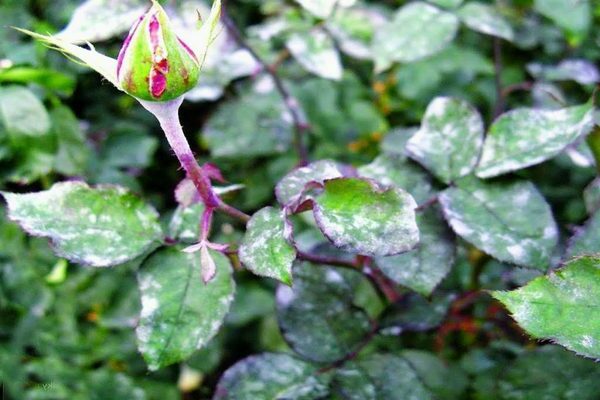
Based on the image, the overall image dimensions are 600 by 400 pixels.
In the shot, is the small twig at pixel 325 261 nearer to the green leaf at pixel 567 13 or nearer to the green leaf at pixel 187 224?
the green leaf at pixel 187 224

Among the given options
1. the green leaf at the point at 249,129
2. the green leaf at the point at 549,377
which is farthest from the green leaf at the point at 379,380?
the green leaf at the point at 249,129

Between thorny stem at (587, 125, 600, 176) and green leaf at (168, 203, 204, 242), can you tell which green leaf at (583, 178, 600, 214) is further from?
green leaf at (168, 203, 204, 242)

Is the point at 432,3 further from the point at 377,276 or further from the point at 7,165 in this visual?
the point at 7,165

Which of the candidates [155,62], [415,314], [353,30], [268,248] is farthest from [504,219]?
[353,30]

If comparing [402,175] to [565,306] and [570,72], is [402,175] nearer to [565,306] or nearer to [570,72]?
[565,306]

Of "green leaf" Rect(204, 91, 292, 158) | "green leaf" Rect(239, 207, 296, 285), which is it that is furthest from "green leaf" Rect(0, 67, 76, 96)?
"green leaf" Rect(239, 207, 296, 285)

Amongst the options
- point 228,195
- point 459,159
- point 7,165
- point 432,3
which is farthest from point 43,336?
point 432,3

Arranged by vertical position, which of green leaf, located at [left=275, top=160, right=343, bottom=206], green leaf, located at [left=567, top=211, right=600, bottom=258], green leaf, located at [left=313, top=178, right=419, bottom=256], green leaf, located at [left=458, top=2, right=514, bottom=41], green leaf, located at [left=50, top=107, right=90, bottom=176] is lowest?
green leaf, located at [left=50, top=107, right=90, bottom=176]
